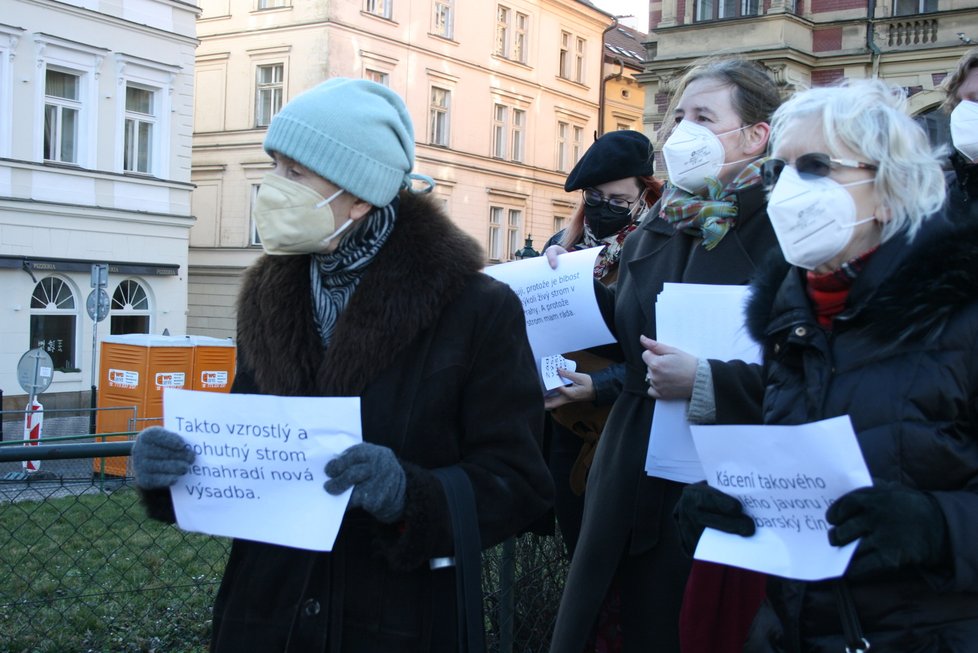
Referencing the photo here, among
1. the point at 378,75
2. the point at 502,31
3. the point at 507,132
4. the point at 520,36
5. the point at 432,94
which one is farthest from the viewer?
the point at 520,36

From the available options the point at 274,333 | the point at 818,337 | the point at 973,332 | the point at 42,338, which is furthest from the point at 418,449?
the point at 42,338

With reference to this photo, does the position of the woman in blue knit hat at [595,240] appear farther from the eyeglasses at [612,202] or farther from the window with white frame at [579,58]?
the window with white frame at [579,58]

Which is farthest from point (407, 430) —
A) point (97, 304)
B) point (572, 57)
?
point (572, 57)

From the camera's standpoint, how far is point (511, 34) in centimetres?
4238

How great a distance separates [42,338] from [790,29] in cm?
1787

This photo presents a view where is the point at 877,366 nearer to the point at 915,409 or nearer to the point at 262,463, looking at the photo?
the point at 915,409

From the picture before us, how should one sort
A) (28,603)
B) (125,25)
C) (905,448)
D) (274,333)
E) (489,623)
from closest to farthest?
(905,448) → (274,333) → (489,623) → (28,603) → (125,25)

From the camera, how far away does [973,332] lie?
2072 millimetres

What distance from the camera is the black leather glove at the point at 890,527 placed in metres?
1.94

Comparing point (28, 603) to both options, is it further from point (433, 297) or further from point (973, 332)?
point (973, 332)

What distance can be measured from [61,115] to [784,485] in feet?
85.8

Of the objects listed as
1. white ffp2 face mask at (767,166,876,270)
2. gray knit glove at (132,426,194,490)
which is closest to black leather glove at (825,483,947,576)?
white ffp2 face mask at (767,166,876,270)

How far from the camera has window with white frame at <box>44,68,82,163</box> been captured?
25266 millimetres

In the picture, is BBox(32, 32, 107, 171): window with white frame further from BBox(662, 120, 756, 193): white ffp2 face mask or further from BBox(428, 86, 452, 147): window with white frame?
BBox(662, 120, 756, 193): white ffp2 face mask
